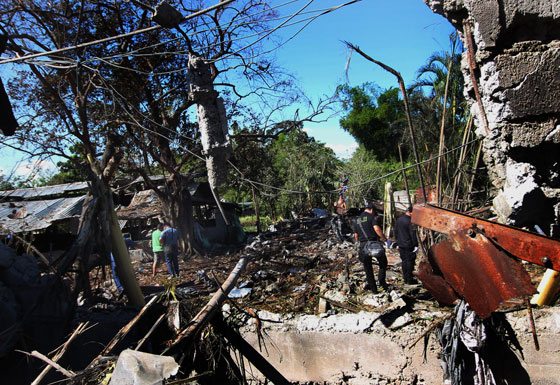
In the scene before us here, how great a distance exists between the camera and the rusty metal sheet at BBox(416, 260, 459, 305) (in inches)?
124

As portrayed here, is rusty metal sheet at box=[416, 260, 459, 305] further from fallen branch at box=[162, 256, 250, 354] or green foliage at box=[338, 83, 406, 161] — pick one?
green foliage at box=[338, 83, 406, 161]

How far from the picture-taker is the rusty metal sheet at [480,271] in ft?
8.68

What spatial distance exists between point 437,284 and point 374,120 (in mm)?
27129

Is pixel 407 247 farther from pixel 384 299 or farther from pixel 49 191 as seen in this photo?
pixel 49 191

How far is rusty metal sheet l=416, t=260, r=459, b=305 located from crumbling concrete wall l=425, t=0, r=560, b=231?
2.65 ft

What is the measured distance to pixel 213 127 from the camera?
5.07 meters

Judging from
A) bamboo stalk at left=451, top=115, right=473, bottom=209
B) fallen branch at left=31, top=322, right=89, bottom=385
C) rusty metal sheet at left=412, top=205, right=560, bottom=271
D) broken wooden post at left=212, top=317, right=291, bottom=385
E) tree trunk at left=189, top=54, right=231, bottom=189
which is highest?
Result: tree trunk at left=189, top=54, right=231, bottom=189

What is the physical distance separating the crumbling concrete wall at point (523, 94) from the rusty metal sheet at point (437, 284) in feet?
2.65

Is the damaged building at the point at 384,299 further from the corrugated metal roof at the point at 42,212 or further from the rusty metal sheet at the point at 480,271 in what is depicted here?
the corrugated metal roof at the point at 42,212

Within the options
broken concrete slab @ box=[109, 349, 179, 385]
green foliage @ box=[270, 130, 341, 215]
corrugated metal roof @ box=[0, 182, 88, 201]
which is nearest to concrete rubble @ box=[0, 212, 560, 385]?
broken concrete slab @ box=[109, 349, 179, 385]

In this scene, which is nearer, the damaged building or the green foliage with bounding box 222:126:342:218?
the damaged building

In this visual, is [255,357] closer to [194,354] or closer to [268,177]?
[194,354]

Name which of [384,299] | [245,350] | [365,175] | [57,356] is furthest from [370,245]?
[365,175]

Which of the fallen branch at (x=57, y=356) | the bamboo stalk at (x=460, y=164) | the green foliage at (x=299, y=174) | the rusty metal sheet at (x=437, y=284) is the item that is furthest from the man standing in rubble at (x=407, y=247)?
the green foliage at (x=299, y=174)
